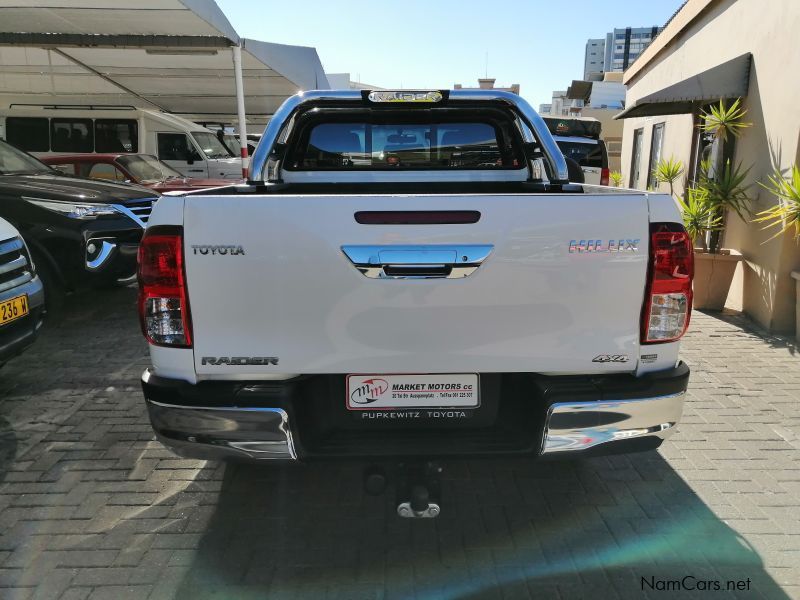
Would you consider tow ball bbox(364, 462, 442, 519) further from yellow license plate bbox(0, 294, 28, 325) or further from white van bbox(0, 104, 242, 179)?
white van bbox(0, 104, 242, 179)

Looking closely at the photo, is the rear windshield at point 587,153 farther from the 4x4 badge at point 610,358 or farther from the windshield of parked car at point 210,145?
the 4x4 badge at point 610,358

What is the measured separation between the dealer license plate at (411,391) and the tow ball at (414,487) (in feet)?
0.90

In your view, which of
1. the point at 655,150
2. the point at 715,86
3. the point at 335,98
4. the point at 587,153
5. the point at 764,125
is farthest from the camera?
the point at 587,153

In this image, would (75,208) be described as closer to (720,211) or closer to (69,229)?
(69,229)

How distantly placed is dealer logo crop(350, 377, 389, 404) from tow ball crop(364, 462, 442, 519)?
12.6 inches

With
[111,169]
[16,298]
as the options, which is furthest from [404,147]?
[111,169]

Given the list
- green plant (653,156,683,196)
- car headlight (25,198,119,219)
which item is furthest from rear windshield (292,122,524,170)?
green plant (653,156,683,196)

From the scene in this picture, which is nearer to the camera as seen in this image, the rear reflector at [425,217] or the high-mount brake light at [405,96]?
the rear reflector at [425,217]

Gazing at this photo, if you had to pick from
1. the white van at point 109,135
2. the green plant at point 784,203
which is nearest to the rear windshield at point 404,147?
the green plant at point 784,203

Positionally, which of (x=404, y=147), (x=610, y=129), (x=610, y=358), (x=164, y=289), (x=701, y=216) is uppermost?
(x=610, y=129)

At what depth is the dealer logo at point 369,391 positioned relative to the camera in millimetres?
2420

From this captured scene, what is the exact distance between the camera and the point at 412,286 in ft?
7.44

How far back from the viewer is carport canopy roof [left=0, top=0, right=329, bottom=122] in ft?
35.0

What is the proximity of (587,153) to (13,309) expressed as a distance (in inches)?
463
